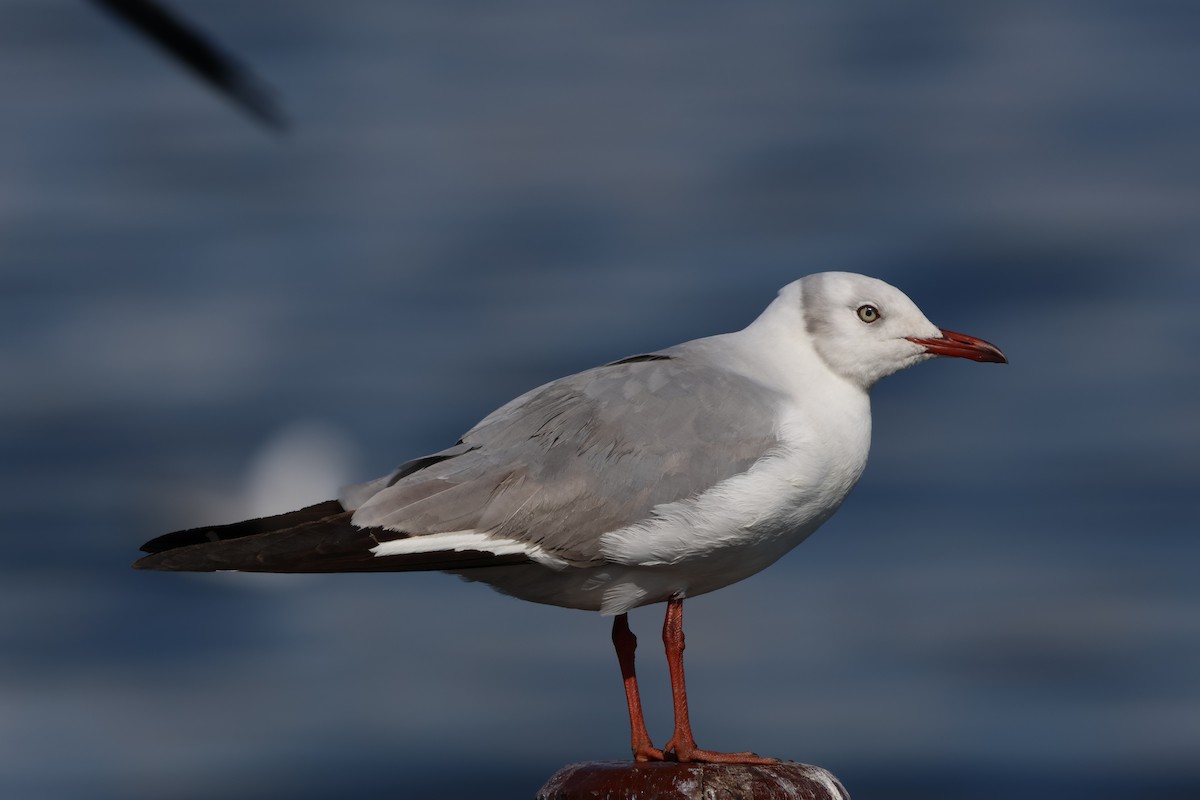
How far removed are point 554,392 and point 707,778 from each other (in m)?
1.25

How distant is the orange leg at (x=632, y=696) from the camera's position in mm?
4180

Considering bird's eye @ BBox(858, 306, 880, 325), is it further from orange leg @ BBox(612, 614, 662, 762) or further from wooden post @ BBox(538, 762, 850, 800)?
wooden post @ BBox(538, 762, 850, 800)

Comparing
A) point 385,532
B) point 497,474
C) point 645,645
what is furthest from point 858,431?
point 645,645

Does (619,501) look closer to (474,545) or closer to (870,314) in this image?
(474,545)

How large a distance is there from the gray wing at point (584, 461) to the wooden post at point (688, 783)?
0.68 m

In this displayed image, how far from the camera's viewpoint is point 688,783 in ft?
11.8

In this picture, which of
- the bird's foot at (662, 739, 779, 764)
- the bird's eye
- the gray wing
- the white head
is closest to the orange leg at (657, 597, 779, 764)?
the bird's foot at (662, 739, 779, 764)

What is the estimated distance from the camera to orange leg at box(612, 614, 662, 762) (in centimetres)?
418

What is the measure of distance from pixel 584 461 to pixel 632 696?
674mm

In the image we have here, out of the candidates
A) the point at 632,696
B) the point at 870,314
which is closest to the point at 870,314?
the point at 870,314

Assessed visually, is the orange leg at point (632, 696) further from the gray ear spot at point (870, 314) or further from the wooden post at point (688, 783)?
the gray ear spot at point (870, 314)

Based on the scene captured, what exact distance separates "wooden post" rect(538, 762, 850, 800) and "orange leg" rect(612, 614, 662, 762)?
427mm

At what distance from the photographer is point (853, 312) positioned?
461cm

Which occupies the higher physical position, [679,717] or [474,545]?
[474,545]
